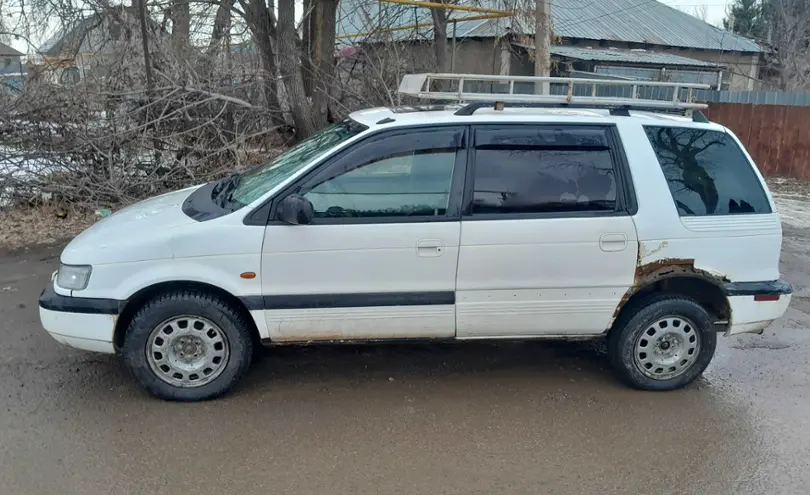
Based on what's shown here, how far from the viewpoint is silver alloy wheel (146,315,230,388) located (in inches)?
153

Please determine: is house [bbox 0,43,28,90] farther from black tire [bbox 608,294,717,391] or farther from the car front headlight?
black tire [bbox 608,294,717,391]

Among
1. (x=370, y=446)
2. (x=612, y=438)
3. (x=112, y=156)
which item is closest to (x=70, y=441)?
(x=370, y=446)

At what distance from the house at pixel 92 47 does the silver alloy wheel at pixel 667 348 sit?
776cm

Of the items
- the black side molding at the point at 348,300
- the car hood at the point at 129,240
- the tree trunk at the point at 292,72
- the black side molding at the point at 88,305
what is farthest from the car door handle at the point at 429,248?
the tree trunk at the point at 292,72

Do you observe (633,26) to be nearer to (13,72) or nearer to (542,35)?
(542,35)

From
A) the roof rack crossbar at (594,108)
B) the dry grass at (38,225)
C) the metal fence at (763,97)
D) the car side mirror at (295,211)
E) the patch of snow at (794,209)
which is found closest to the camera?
the car side mirror at (295,211)

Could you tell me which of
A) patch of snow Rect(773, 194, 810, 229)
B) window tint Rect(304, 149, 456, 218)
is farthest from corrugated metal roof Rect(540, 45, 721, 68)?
window tint Rect(304, 149, 456, 218)

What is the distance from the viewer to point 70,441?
3547 millimetres

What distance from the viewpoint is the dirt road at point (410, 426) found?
3287mm

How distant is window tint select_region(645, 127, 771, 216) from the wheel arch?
2797 millimetres

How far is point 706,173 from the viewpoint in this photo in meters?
4.16

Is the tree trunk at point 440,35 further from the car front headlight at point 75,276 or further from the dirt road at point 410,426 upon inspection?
the car front headlight at point 75,276

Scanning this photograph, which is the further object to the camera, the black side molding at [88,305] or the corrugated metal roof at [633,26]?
the corrugated metal roof at [633,26]

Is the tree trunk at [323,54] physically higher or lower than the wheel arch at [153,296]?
higher
